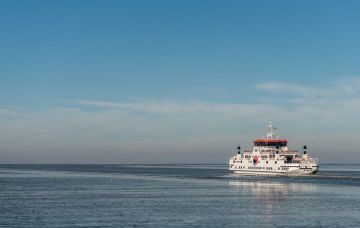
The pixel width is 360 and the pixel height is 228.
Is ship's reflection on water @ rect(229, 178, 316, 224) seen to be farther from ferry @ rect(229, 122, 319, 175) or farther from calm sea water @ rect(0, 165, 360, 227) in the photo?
ferry @ rect(229, 122, 319, 175)

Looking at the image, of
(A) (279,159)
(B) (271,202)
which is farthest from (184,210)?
(A) (279,159)

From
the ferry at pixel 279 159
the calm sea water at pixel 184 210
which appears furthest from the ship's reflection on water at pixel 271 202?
the ferry at pixel 279 159

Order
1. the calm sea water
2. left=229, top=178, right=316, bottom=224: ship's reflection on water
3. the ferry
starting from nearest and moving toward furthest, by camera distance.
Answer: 1. the calm sea water
2. left=229, top=178, right=316, bottom=224: ship's reflection on water
3. the ferry

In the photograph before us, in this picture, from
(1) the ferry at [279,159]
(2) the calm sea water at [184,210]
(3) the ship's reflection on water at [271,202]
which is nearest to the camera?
(2) the calm sea water at [184,210]

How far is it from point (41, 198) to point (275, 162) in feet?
317

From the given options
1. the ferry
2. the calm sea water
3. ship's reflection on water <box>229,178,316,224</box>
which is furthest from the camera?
the ferry

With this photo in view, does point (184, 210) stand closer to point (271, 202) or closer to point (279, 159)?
point (271, 202)

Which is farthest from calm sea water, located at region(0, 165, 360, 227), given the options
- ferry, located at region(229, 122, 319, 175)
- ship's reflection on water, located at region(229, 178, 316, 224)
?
ferry, located at region(229, 122, 319, 175)

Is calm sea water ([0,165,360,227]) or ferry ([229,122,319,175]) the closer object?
calm sea water ([0,165,360,227])

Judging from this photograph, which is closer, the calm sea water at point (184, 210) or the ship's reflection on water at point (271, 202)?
the calm sea water at point (184, 210)

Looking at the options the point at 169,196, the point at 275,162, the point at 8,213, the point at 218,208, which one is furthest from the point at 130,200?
the point at 275,162

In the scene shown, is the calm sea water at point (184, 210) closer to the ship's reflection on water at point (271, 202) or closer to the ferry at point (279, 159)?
the ship's reflection on water at point (271, 202)

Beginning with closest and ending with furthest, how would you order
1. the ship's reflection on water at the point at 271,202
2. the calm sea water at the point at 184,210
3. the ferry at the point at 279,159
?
the calm sea water at the point at 184,210, the ship's reflection on water at the point at 271,202, the ferry at the point at 279,159

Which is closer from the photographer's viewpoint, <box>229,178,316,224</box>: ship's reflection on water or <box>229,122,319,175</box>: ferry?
<box>229,178,316,224</box>: ship's reflection on water
